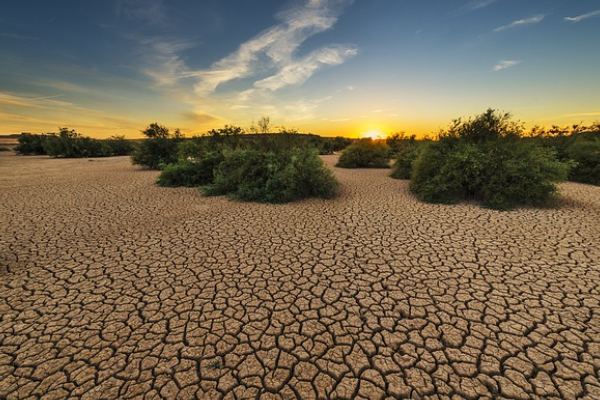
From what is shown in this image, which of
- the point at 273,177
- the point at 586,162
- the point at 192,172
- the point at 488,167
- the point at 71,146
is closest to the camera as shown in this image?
the point at 488,167

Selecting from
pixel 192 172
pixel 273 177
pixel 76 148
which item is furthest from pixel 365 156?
pixel 76 148

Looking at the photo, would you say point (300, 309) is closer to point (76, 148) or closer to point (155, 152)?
point (155, 152)

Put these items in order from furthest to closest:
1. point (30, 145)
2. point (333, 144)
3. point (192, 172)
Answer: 1. point (333, 144)
2. point (30, 145)
3. point (192, 172)

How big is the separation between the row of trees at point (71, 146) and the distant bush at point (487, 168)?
102 feet

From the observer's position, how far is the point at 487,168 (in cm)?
763

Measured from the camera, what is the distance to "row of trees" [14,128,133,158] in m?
23.9

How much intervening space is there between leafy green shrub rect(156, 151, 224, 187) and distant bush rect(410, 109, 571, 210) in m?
8.46

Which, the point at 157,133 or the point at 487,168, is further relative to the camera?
the point at 157,133

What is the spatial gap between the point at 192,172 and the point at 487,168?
11.2m

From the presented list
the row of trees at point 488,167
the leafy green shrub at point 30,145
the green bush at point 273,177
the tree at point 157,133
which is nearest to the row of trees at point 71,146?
the leafy green shrub at point 30,145

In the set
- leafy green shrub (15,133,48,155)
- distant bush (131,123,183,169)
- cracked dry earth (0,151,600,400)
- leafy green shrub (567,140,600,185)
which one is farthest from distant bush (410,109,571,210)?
leafy green shrub (15,133,48,155)

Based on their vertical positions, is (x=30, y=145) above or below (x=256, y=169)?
above

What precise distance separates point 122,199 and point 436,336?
30.5ft

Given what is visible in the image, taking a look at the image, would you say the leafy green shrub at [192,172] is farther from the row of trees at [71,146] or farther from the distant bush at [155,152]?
the row of trees at [71,146]
